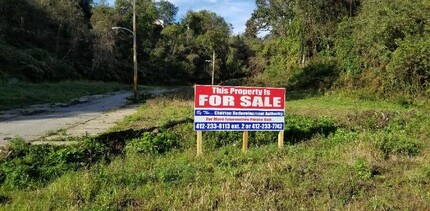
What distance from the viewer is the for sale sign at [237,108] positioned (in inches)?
348

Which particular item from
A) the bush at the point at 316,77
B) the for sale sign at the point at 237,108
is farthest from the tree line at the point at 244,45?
the for sale sign at the point at 237,108

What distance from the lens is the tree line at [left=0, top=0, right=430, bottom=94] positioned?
23656 mm

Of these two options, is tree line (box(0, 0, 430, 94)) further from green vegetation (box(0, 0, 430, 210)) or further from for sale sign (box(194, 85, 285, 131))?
for sale sign (box(194, 85, 285, 131))

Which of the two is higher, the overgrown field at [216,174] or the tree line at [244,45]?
the tree line at [244,45]

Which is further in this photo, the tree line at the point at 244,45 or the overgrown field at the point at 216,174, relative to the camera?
the tree line at the point at 244,45

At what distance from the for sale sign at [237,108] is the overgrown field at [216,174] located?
1.99 feet

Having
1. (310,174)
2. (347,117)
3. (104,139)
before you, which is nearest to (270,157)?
(310,174)

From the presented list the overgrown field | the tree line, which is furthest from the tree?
the overgrown field

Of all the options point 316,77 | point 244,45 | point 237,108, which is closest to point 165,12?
point 244,45

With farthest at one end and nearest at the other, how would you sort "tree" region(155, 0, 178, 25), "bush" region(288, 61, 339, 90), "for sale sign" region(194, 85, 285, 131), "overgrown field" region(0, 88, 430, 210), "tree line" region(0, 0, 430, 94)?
"tree" region(155, 0, 178, 25) < "bush" region(288, 61, 339, 90) < "tree line" region(0, 0, 430, 94) < "for sale sign" region(194, 85, 285, 131) < "overgrown field" region(0, 88, 430, 210)

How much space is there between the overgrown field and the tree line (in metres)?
15.4

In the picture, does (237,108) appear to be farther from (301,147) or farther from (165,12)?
(165,12)

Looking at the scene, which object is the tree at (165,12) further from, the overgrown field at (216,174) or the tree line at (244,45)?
the overgrown field at (216,174)

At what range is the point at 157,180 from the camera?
21.3 feet
